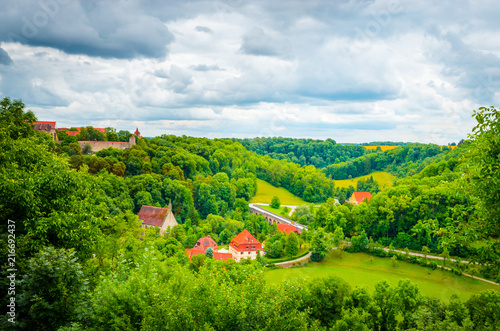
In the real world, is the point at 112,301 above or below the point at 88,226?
below

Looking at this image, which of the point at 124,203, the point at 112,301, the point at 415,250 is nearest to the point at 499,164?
the point at 112,301

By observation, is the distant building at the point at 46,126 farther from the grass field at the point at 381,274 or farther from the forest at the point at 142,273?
the grass field at the point at 381,274

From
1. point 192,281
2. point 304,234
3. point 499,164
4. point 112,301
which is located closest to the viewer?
point 499,164

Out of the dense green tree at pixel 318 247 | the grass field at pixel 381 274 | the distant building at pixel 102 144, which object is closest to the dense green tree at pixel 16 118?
the grass field at pixel 381 274

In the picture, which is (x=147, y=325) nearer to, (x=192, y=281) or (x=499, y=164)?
(x=192, y=281)

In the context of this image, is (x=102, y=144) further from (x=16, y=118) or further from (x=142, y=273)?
(x=142, y=273)

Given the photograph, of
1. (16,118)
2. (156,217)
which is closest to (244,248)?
(156,217)
